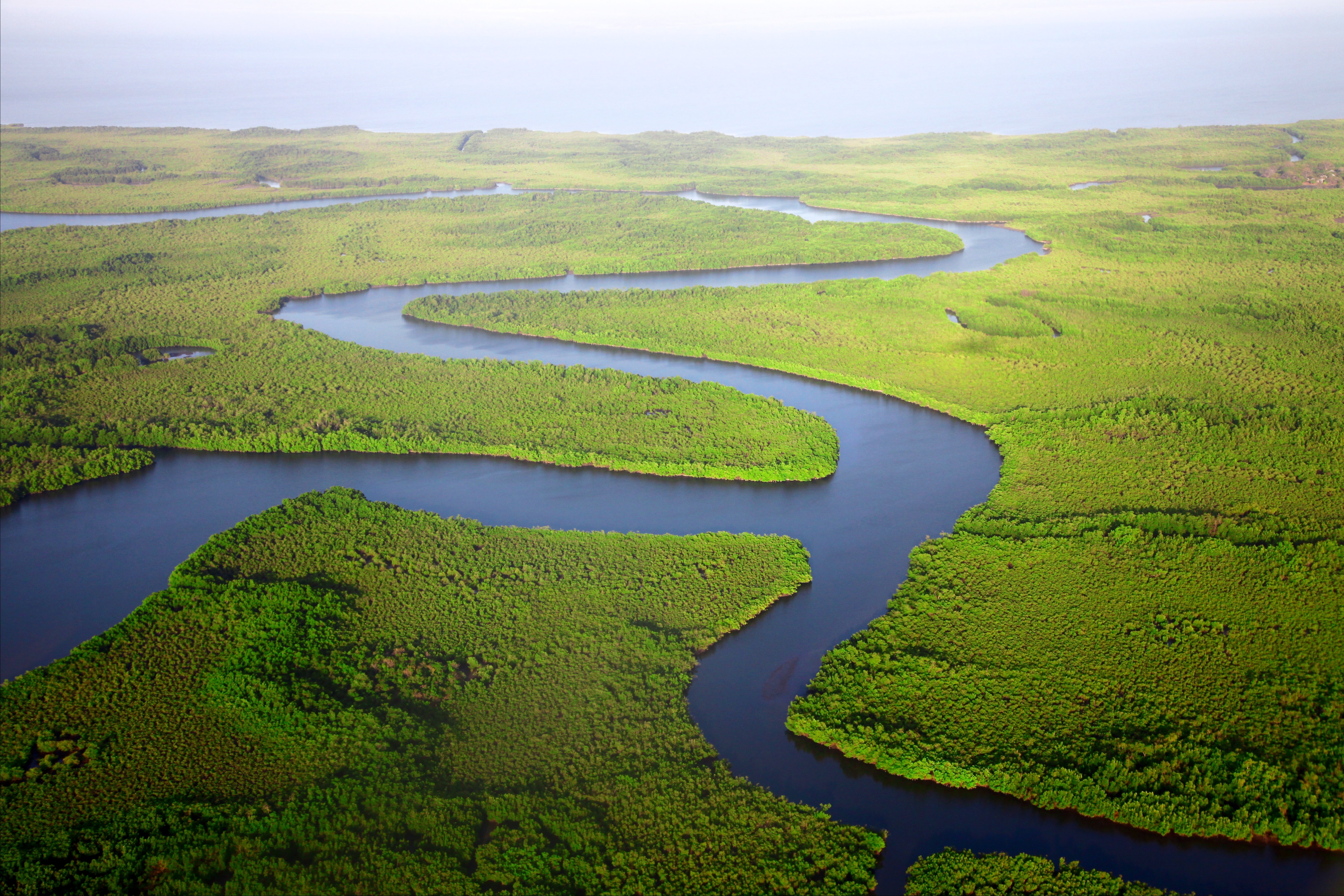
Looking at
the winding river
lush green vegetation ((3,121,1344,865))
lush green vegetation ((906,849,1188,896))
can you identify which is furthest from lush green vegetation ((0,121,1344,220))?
lush green vegetation ((906,849,1188,896))

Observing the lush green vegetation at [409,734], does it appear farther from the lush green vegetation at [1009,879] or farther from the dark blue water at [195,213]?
the dark blue water at [195,213]

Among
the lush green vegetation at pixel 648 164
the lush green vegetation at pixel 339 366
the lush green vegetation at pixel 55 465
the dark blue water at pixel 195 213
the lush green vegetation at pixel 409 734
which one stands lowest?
the lush green vegetation at pixel 409 734

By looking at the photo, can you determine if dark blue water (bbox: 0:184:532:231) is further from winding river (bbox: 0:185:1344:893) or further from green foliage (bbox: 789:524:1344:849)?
green foliage (bbox: 789:524:1344:849)

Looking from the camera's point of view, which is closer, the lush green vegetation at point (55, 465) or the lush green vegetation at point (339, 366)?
the lush green vegetation at point (55, 465)

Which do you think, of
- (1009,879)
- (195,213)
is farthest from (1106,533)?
(195,213)

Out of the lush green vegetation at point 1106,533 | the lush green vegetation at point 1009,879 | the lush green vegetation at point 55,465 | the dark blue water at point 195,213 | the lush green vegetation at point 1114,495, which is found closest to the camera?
the lush green vegetation at point 1009,879

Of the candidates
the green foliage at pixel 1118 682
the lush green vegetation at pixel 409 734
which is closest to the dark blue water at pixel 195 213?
the lush green vegetation at pixel 409 734
